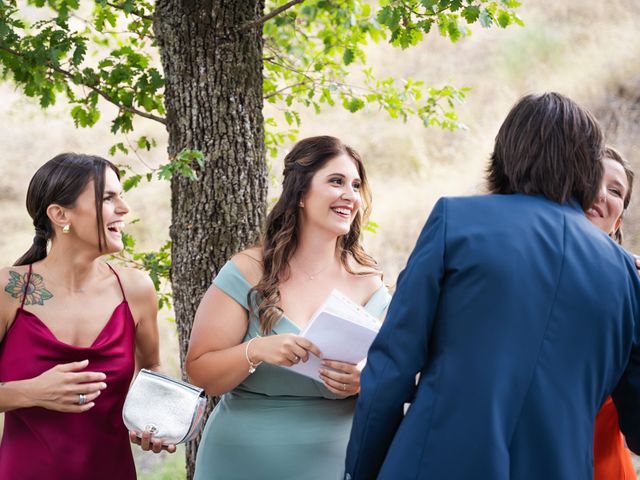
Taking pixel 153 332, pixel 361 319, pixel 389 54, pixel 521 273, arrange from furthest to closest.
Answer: pixel 389 54 → pixel 153 332 → pixel 361 319 → pixel 521 273

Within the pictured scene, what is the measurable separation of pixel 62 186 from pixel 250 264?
0.75 meters

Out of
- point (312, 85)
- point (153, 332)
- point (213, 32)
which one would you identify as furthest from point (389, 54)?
point (153, 332)

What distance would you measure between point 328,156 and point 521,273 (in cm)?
135

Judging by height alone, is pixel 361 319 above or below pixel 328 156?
below

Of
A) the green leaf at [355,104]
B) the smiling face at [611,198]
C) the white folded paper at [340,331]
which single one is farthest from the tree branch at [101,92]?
the smiling face at [611,198]

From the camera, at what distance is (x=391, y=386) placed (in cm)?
195

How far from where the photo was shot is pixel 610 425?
2.42 metres

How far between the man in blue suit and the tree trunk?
1882mm

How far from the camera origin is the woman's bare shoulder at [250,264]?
292 cm

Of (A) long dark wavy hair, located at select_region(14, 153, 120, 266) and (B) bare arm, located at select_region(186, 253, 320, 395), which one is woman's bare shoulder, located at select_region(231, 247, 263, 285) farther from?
(A) long dark wavy hair, located at select_region(14, 153, 120, 266)

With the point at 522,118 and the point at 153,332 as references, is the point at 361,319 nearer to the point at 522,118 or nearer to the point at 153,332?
Result: the point at 522,118

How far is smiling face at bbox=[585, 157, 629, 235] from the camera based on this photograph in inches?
107

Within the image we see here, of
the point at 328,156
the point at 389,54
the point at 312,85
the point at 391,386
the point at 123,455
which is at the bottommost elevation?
the point at 123,455

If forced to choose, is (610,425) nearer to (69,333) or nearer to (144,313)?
(144,313)
